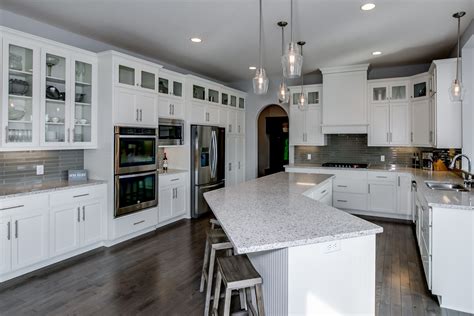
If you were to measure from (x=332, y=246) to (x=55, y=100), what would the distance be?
3.44 meters

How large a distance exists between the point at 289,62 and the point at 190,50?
267 cm

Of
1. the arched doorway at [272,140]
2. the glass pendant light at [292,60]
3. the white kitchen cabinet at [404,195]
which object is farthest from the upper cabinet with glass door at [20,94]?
the arched doorway at [272,140]

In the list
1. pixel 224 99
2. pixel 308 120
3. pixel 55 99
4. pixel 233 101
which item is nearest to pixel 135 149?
pixel 55 99

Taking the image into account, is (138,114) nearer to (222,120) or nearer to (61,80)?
(61,80)

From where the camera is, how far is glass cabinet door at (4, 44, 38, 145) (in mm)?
3105

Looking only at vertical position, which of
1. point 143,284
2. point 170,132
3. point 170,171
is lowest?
point 143,284

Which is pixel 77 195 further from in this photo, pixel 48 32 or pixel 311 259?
pixel 311 259

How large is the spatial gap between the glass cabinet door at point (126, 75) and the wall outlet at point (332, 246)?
3408mm

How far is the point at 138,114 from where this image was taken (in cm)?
419

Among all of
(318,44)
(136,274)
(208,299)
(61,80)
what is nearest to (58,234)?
(136,274)

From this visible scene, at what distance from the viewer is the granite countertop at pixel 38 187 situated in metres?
2.96

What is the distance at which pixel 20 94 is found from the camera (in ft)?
10.5

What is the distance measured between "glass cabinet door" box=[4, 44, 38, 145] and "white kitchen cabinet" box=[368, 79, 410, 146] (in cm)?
527

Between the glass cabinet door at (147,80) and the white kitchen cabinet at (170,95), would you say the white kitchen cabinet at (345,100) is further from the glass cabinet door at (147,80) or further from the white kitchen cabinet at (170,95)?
the glass cabinet door at (147,80)
